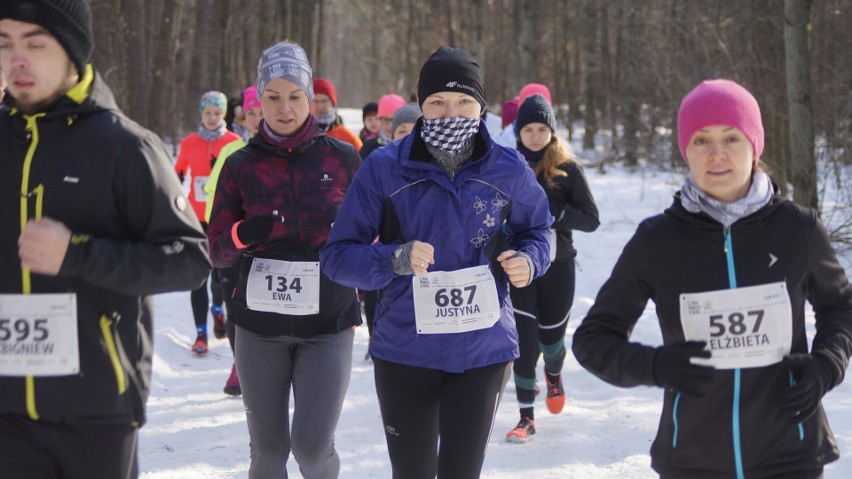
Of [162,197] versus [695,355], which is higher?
[162,197]

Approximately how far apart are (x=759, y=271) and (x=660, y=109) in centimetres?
2141

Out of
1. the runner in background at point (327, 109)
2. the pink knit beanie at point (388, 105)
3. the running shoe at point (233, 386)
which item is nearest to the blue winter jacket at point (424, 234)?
the running shoe at point (233, 386)

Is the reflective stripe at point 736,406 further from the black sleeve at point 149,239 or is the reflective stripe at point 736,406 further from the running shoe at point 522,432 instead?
the running shoe at point 522,432

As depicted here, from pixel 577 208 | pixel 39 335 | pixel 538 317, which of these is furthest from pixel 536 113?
pixel 39 335

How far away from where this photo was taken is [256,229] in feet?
13.2

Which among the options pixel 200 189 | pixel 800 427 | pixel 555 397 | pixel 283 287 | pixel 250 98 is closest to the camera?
pixel 800 427

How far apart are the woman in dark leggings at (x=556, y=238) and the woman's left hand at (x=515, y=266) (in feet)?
7.81

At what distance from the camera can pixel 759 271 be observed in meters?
2.73

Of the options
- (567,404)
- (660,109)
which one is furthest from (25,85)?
(660,109)

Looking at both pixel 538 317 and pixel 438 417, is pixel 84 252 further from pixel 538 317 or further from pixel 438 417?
pixel 538 317

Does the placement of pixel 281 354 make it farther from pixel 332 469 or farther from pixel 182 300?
pixel 182 300

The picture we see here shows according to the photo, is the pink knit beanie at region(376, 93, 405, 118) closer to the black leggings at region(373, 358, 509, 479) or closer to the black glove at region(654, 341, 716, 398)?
the black leggings at region(373, 358, 509, 479)

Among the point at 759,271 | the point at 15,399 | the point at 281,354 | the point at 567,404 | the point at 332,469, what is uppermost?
the point at 759,271

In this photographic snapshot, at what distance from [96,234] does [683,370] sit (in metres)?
1.68
